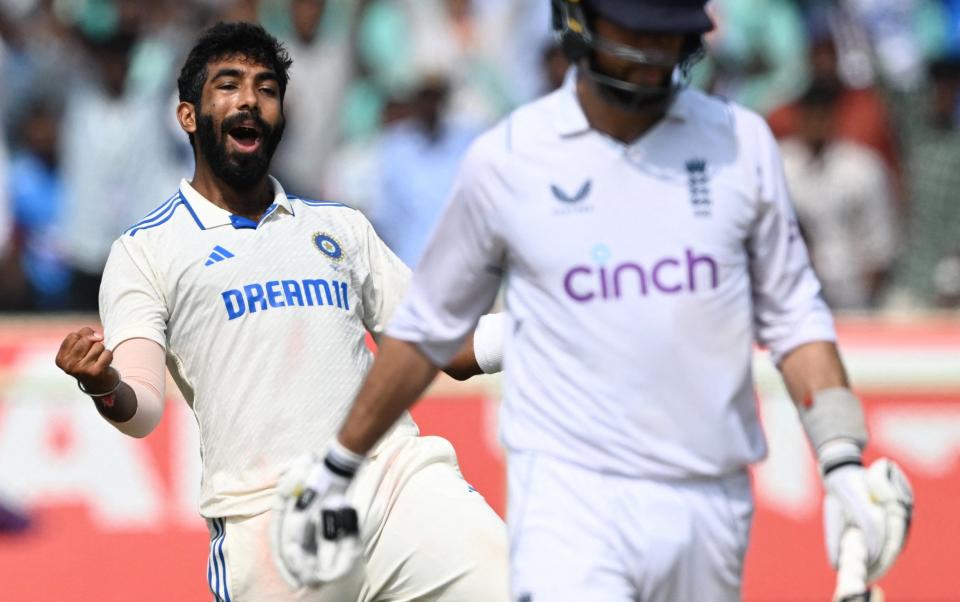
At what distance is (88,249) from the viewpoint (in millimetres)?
9352

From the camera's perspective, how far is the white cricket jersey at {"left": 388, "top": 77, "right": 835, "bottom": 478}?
3.54m

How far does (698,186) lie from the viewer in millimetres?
3566

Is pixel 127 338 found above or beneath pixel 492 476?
above

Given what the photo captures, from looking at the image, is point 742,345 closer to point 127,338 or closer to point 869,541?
point 869,541

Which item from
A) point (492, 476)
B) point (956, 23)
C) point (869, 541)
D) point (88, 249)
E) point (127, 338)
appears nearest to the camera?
point (869, 541)

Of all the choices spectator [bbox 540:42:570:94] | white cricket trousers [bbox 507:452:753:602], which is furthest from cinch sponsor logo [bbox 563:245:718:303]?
spectator [bbox 540:42:570:94]

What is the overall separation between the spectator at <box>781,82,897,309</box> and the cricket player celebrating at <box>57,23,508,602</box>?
17.4ft

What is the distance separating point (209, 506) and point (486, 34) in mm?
5575

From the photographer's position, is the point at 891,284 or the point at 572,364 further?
the point at 891,284

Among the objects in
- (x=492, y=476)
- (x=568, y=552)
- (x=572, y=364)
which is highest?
(x=572, y=364)

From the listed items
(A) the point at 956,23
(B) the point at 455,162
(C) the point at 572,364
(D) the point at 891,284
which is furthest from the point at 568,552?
(A) the point at 956,23

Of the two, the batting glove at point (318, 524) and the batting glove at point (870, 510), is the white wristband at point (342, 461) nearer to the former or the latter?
the batting glove at point (318, 524)

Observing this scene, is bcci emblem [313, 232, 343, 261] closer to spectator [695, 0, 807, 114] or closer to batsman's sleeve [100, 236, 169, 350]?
batsman's sleeve [100, 236, 169, 350]

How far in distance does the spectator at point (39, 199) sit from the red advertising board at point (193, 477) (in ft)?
3.85
